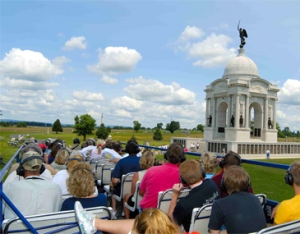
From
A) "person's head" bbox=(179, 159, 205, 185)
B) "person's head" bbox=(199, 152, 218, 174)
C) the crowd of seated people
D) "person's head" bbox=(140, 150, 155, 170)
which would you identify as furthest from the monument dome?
"person's head" bbox=(179, 159, 205, 185)

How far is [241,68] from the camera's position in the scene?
37.2m

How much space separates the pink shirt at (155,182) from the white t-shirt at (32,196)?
4.62 feet

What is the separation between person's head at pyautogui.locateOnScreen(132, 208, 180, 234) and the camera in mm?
2062

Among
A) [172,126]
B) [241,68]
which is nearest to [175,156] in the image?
[241,68]

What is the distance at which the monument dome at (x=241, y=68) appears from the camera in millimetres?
37062

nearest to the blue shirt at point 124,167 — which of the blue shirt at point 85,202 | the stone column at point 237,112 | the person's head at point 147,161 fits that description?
the person's head at point 147,161

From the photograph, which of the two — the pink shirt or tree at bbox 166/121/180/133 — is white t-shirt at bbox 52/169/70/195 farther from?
tree at bbox 166/121/180/133

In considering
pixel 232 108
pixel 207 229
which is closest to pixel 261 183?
pixel 207 229

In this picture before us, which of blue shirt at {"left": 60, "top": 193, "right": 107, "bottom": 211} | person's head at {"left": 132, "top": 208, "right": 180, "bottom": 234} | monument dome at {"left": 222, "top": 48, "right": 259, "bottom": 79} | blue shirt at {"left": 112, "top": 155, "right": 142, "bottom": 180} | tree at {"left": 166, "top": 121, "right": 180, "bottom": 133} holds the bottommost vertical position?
blue shirt at {"left": 60, "top": 193, "right": 107, "bottom": 211}

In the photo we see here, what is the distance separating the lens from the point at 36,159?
13.9ft

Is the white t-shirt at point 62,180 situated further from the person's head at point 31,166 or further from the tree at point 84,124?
the tree at point 84,124

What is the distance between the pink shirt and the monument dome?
34.4 metres

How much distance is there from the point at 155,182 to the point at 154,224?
2618 mm

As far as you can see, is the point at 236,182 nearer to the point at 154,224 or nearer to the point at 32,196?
the point at 154,224
